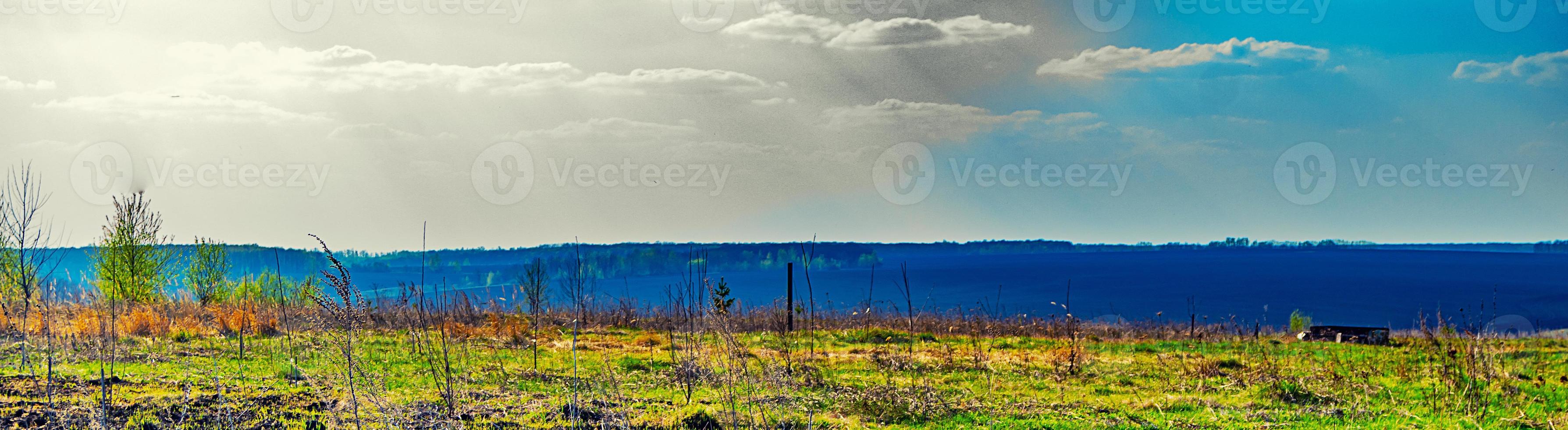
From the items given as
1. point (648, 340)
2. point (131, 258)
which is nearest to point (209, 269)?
point (131, 258)

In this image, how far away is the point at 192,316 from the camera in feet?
54.5

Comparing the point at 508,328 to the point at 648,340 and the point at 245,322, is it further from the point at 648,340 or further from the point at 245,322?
the point at 245,322

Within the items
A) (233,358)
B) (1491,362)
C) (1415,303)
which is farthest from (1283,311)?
(233,358)

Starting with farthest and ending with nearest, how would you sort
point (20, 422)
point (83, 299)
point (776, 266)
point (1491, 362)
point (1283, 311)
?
point (776, 266) → point (1283, 311) → point (83, 299) → point (1491, 362) → point (20, 422)

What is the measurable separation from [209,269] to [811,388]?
20759 mm

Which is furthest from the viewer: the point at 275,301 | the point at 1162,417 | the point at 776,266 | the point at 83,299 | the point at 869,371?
the point at 776,266

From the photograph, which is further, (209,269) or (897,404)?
(209,269)

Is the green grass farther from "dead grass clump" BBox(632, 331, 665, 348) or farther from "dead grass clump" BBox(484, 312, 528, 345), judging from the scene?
"dead grass clump" BBox(632, 331, 665, 348)

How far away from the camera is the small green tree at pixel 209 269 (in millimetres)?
22141

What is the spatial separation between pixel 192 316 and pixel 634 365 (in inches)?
406

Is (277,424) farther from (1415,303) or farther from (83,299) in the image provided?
(1415,303)

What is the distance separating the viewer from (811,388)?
9414 millimetres

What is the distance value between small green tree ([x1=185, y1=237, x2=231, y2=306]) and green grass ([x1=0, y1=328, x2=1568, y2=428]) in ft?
29.2

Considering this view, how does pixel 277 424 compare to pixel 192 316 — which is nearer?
pixel 277 424
